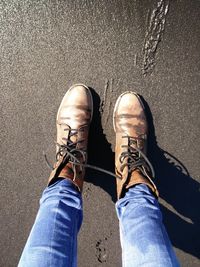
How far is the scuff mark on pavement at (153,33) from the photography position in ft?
4.70

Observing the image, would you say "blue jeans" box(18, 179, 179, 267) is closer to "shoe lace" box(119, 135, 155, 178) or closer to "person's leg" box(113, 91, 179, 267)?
"person's leg" box(113, 91, 179, 267)

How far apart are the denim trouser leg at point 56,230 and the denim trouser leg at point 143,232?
203mm

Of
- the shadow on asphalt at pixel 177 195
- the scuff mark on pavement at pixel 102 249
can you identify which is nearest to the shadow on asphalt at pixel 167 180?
the shadow on asphalt at pixel 177 195

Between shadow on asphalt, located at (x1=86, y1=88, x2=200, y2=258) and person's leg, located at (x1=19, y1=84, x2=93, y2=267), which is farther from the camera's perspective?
shadow on asphalt, located at (x1=86, y1=88, x2=200, y2=258)

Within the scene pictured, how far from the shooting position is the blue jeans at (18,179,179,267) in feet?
3.51

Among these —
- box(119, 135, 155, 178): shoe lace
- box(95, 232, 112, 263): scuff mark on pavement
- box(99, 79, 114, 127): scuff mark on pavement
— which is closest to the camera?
box(119, 135, 155, 178): shoe lace

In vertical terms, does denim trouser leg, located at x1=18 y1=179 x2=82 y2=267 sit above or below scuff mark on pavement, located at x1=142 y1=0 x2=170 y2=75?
below

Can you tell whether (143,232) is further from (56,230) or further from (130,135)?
(130,135)

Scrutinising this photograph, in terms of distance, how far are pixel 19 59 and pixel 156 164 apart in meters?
0.91

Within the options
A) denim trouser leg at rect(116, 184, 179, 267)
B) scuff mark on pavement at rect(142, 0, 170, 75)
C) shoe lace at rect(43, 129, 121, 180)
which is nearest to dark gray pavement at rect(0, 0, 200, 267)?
scuff mark on pavement at rect(142, 0, 170, 75)

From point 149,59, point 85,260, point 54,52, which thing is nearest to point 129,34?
point 149,59

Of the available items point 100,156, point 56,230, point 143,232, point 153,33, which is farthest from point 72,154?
point 153,33

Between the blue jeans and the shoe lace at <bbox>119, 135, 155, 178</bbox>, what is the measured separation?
131 millimetres

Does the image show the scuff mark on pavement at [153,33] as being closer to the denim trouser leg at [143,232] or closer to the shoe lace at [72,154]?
the shoe lace at [72,154]
